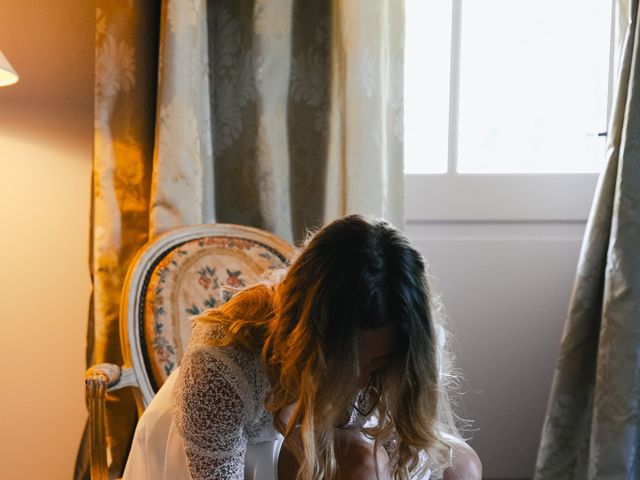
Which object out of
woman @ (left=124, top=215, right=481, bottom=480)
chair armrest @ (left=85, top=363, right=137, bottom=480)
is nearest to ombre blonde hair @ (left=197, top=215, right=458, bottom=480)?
woman @ (left=124, top=215, right=481, bottom=480)

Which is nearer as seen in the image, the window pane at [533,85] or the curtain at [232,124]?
the curtain at [232,124]

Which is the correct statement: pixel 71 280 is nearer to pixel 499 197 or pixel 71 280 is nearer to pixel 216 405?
pixel 216 405

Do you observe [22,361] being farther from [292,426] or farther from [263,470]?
[292,426]

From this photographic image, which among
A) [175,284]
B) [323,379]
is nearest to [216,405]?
[323,379]

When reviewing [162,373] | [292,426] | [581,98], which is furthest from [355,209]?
[581,98]

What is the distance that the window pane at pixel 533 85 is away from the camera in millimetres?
1587

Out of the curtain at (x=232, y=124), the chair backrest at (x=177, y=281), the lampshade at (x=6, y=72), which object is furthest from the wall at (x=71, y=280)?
the chair backrest at (x=177, y=281)

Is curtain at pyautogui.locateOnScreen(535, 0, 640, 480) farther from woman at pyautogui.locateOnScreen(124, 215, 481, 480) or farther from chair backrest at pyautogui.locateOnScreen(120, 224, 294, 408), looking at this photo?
chair backrest at pyautogui.locateOnScreen(120, 224, 294, 408)

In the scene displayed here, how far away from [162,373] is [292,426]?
1.51 feet

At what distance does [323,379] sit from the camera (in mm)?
736

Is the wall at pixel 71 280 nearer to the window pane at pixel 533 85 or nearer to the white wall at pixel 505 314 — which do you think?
the white wall at pixel 505 314

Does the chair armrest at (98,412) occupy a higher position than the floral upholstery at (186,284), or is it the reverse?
the floral upholstery at (186,284)

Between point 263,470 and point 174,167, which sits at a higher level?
point 174,167

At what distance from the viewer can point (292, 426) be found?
0.78 m
